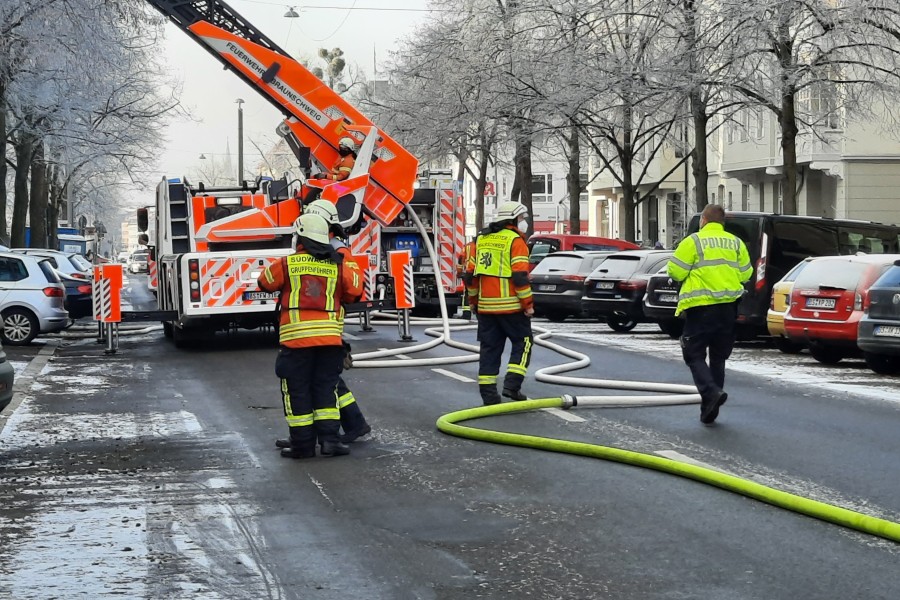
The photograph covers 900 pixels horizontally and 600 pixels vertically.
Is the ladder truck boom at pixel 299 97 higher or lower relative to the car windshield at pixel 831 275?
higher

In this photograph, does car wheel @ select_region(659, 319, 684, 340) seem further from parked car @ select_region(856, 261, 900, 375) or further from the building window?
the building window

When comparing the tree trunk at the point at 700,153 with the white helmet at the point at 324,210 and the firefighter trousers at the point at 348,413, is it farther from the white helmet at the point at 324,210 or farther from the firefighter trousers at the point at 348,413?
the white helmet at the point at 324,210

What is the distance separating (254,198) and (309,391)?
1075 cm

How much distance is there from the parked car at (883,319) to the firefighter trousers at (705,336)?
434 cm

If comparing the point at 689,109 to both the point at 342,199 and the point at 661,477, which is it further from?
the point at 661,477

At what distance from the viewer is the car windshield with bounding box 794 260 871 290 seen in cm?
1623

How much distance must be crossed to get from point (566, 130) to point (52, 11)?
18743 millimetres

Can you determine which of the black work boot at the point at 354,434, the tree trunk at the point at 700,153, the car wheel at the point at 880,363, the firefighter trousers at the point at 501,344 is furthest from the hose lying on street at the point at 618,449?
the tree trunk at the point at 700,153

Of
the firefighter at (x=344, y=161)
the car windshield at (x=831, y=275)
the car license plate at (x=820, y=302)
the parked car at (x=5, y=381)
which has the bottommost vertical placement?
the parked car at (x=5, y=381)

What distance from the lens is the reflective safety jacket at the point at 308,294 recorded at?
29.4 ft

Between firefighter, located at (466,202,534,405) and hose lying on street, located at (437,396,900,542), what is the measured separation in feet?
1.55

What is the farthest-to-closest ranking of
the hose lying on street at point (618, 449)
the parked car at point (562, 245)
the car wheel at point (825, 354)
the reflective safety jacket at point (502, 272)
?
the parked car at point (562, 245) → the car wheel at point (825, 354) → the reflective safety jacket at point (502, 272) → the hose lying on street at point (618, 449)

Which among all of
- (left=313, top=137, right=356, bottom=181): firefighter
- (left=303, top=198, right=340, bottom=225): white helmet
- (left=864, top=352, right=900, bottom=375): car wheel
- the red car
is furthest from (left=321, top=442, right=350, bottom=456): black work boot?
(left=313, top=137, right=356, bottom=181): firefighter

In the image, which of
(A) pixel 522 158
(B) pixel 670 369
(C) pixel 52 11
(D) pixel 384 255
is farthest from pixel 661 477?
(A) pixel 522 158
